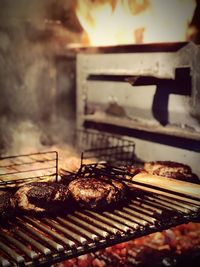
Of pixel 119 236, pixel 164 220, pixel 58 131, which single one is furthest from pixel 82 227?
pixel 58 131

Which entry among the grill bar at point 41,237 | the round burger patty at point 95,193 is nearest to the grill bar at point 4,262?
the grill bar at point 41,237

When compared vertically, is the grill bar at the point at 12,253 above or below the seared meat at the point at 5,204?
below

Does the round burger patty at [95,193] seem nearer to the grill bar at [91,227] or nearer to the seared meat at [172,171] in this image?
the grill bar at [91,227]

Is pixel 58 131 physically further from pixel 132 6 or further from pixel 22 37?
pixel 132 6

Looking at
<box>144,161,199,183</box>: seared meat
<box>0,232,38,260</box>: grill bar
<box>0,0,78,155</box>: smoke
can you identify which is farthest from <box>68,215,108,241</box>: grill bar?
<box>0,0,78,155</box>: smoke

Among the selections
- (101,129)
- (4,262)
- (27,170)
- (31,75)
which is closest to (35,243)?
(4,262)

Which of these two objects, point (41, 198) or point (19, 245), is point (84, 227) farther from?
point (19, 245)

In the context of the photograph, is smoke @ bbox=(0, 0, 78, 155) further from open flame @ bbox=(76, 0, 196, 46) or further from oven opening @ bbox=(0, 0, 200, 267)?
open flame @ bbox=(76, 0, 196, 46)
